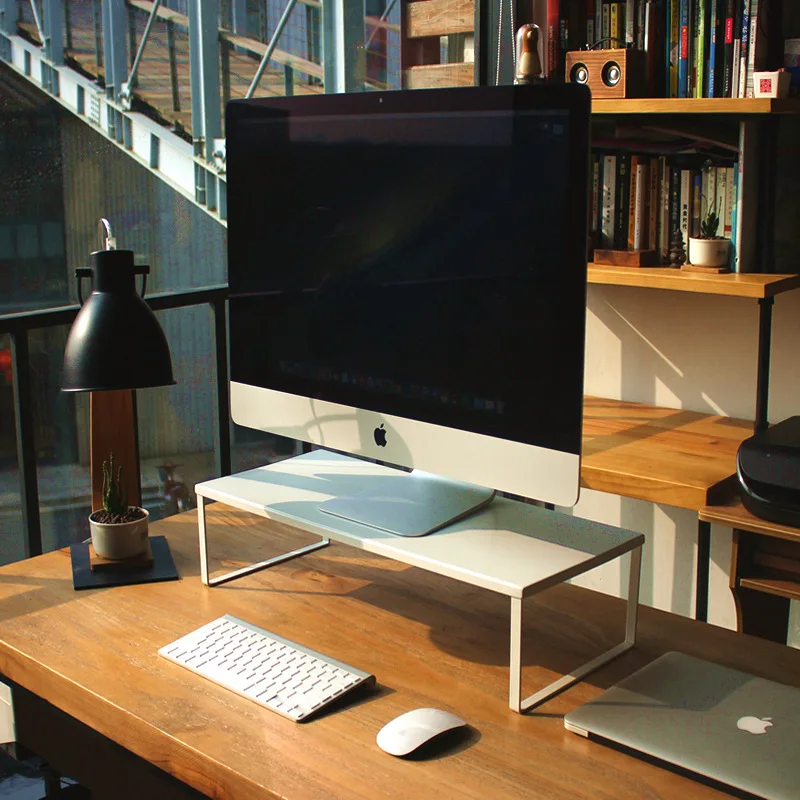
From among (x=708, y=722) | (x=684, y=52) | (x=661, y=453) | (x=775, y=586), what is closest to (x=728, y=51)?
(x=684, y=52)

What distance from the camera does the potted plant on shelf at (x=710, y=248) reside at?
6.79 feet

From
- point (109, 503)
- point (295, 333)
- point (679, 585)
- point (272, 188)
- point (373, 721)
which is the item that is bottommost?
point (679, 585)

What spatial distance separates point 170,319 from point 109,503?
2.47 m

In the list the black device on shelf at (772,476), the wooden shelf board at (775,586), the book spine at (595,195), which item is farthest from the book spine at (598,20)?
the wooden shelf board at (775,586)

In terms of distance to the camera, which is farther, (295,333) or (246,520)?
(246,520)

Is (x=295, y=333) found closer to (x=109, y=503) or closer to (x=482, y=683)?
(x=109, y=503)

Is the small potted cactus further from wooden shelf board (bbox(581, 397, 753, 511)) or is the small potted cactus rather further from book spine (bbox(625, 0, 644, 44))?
book spine (bbox(625, 0, 644, 44))

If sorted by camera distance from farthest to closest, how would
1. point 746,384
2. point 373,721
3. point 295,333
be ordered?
point 746,384 → point 295,333 → point 373,721

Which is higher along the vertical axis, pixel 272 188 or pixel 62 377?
pixel 272 188

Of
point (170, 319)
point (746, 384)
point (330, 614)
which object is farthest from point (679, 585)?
point (170, 319)

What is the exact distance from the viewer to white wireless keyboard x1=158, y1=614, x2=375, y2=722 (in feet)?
3.61

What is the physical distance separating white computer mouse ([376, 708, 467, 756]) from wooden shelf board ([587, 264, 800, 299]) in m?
1.20

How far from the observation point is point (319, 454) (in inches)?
63.7

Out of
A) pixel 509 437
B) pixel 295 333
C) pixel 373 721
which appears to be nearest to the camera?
pixel 373 721
